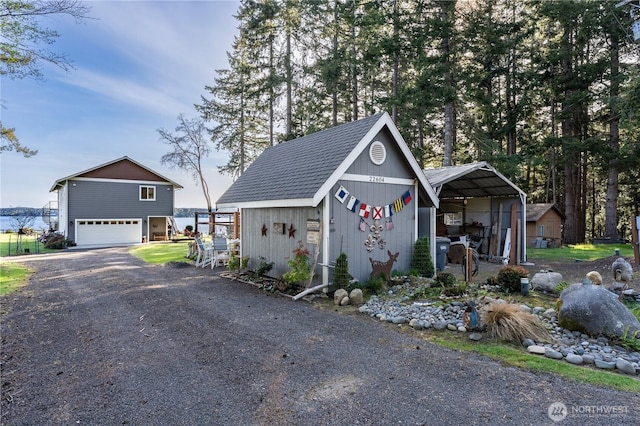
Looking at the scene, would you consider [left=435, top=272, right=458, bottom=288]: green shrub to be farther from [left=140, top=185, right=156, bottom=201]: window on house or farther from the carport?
[left=140, top=185, right=156, bottom=201]: window on house

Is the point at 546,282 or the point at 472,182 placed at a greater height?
the point at 472,182

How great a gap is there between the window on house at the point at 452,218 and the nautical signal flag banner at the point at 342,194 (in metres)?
9.81

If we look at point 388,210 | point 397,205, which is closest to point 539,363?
point 388,210

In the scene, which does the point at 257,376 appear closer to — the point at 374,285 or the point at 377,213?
the point at 374,285

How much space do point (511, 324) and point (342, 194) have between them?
173 inches

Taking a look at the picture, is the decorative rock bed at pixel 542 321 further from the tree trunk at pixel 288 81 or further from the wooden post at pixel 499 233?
the tree trunk at pixel 288 81

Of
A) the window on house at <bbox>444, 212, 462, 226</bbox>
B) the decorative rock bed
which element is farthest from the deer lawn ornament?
the window on house at <bbox>444, 212, 462, 226</bbox>

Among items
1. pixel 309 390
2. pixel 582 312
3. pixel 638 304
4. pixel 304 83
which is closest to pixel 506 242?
pixel 638 304

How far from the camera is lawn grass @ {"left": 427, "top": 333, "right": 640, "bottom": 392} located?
374 cm

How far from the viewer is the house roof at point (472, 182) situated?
11609mm

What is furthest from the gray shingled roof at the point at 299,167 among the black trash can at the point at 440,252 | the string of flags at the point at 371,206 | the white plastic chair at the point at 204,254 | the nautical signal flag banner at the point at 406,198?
the black trash can at the point at 440,252

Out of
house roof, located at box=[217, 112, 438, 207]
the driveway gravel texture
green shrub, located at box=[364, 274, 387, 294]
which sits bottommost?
the driveway gravel texture

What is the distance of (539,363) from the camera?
4234 millimetres

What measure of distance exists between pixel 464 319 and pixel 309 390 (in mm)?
3169
